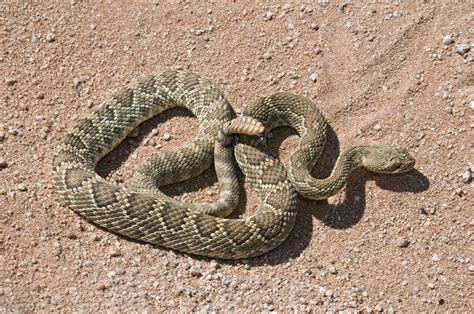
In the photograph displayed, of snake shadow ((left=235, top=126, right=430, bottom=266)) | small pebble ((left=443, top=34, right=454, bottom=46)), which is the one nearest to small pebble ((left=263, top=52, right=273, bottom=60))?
snake shadow ((left=235, top=126, right=430, bottom=266))

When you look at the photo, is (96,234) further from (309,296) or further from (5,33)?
(5,33)

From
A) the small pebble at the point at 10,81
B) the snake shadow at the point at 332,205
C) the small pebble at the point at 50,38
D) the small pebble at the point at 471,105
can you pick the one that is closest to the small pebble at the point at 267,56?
the snake shadow at the point at 332,205

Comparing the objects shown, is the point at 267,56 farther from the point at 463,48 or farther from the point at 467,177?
the point at 467,177

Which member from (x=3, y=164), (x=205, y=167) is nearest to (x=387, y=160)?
(x=205, y=167)

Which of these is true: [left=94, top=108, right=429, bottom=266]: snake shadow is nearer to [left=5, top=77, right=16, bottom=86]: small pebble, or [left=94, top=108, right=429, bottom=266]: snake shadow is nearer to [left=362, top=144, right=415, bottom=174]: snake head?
[left=362, top=144, right=415, bottom=174]: snake head

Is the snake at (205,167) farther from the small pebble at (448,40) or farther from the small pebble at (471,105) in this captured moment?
the small pebble at (448,40)

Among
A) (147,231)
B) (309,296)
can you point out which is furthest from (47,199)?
(309,296)

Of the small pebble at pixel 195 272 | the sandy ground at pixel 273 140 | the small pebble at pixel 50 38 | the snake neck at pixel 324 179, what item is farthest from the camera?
the small pebble at pixel 50 38
